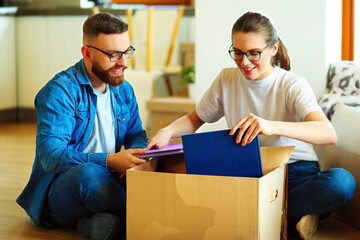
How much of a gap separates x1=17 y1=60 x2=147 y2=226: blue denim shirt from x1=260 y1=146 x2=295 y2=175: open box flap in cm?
50

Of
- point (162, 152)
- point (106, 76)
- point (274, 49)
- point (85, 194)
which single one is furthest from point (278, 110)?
point (85, 194)

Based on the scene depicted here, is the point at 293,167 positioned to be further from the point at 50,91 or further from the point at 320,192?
the point at 50,91

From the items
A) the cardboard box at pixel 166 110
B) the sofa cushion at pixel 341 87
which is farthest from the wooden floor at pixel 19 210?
the cardboard box at pixel 166 110

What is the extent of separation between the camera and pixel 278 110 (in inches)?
72.2

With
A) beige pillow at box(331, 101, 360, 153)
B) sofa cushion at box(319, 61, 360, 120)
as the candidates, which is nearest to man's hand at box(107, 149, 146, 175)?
beige pillow at box(331, 101, 360, 153)

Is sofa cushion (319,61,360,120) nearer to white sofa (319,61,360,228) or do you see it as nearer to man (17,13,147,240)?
white sofa (319,61,360,228)

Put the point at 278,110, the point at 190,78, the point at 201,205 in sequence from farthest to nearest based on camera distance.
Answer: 1. the point at 190,78
2. the point at 278,110
3. the point at 201,205

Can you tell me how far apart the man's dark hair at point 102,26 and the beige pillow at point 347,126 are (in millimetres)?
866

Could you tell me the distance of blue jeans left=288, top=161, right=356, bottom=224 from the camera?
1795mm

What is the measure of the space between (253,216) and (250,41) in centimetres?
57

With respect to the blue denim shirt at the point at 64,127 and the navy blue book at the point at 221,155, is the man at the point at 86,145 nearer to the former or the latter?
the blue denim shirt at the point at 64,127

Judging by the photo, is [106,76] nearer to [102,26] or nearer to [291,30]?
[102,26]

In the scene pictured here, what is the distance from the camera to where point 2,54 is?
15.1 ft

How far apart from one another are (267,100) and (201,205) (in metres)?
0.52
